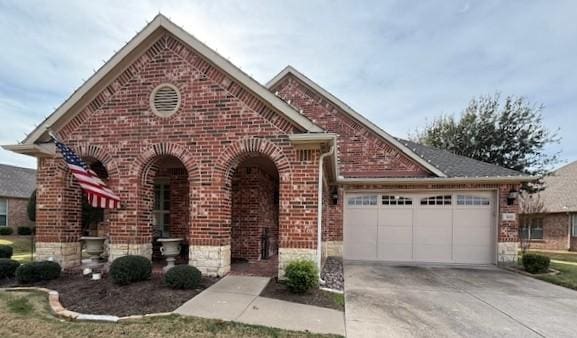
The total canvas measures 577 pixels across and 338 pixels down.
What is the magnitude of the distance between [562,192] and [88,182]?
2772 centimetres

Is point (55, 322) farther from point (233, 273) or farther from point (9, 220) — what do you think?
point (9, 220)

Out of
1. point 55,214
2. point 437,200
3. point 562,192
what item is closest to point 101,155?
point 55,214

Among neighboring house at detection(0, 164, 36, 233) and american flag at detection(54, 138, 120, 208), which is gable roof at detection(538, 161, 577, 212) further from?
neighboring house at detection(0, 164, 36, 233)

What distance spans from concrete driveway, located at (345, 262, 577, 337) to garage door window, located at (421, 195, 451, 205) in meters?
2.69

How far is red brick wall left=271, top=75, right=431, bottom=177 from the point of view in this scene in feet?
39.4

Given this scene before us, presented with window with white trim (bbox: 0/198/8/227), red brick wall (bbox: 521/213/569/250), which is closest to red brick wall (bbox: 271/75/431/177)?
red brick wall (bbox: 521/213/569/250)

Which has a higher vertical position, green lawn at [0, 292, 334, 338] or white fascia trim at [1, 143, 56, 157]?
white fascia trim at [1, 143, 56, 157]

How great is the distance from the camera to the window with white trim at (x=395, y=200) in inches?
450

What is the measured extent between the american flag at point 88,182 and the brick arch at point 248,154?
237 centimetres

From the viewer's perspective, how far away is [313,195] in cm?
667

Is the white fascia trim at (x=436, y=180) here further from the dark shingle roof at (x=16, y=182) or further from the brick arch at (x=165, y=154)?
the dark shingle roof at (x=16, y=182)

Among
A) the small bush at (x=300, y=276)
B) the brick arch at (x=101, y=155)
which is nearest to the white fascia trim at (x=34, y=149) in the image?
the brick arch at (x=101, y=155)

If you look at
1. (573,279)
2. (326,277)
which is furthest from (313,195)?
(573,279)

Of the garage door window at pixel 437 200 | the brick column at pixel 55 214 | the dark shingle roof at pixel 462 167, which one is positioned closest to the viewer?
the brick column at pixel 55 214
